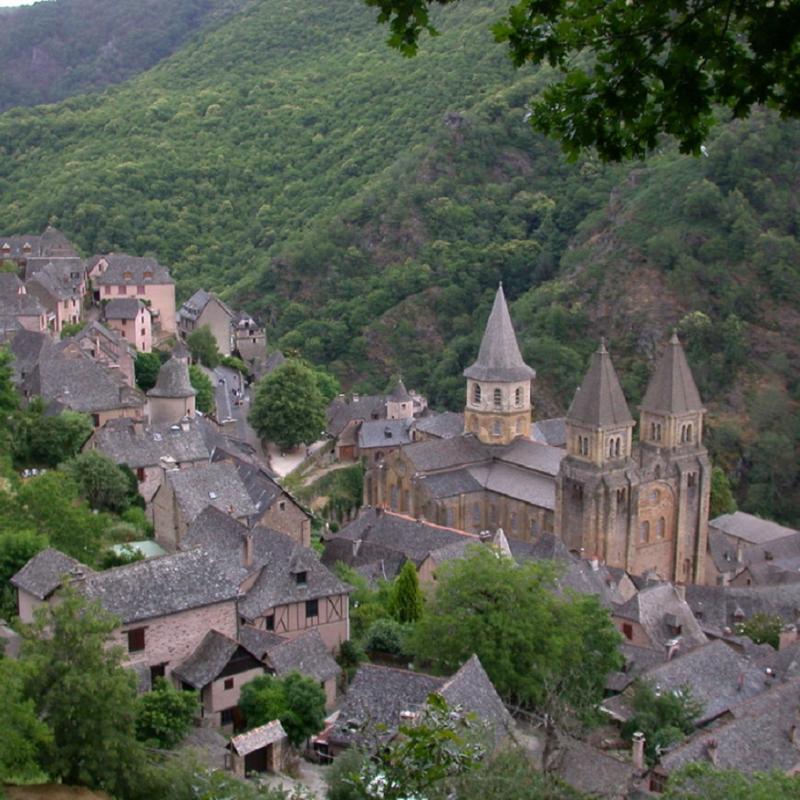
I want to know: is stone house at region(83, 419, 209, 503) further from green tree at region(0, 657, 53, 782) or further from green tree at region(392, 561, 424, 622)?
green tree at region(0, 657, 53, 782)

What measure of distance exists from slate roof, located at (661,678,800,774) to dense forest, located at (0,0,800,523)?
40302 mm

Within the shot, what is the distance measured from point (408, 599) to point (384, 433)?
27249mm

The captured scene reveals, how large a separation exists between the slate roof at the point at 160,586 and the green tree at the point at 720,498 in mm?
39205

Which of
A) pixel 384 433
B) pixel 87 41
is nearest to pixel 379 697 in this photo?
pixel 384 433

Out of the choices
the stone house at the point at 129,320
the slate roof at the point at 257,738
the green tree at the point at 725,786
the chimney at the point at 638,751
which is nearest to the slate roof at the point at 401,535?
the chimney at the point at 638,751

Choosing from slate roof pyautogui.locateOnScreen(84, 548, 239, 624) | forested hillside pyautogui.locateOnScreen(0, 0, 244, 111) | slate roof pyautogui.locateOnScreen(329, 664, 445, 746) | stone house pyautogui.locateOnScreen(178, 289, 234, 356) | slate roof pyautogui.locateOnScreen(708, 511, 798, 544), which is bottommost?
slate roof pyautogui.locateOnScreen(708, 511, 798, 544)

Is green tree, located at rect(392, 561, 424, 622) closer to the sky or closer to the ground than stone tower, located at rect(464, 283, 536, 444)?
closer to the ground

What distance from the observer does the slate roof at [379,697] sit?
2681 cm

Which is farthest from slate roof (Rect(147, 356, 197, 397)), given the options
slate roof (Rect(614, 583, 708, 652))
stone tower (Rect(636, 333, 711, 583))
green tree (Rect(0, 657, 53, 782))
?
green tree (Rect(0, 657, 53, 782))

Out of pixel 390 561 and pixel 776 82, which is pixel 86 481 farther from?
pixel 776 82

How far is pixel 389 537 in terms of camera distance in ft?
150

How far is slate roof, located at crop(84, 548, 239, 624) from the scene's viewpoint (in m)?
27.3

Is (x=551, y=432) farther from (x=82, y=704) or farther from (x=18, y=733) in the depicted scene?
(x=18, y=733)

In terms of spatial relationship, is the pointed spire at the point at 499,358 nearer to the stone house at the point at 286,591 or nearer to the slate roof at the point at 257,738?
the stone house at the point at 286,591
